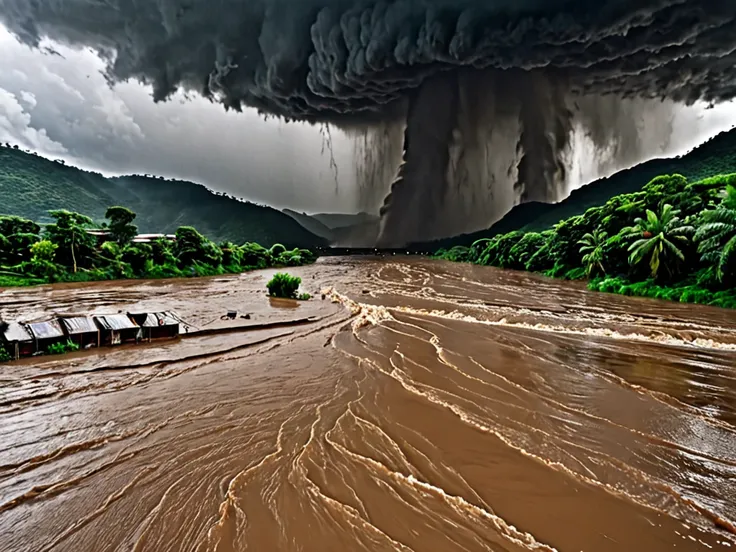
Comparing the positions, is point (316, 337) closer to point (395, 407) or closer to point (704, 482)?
point (395, 407)

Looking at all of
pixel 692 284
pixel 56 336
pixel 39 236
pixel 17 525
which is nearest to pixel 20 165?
pixel 39 236

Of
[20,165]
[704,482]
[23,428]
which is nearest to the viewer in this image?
[704,482]

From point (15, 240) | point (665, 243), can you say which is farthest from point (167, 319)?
point (665, 243)

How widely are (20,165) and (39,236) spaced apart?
3627 inches

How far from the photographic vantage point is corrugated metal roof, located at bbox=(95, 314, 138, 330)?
10.1m

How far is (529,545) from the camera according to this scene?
318cm

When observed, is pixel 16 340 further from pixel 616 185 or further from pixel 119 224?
pixel 616 185

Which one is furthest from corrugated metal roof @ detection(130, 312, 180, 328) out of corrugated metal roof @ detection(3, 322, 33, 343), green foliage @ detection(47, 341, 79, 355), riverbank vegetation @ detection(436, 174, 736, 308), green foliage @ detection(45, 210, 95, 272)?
riverbank vegetation @ detection(436, 174, 736, 308)

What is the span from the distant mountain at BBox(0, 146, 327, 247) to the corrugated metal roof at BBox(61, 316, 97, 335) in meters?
88.9

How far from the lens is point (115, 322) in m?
10.3

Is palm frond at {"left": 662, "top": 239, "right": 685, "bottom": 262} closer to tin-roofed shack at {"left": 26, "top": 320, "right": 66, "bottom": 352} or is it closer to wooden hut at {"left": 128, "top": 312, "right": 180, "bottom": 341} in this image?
wooden hut at {"left": 128, "top": 312, "right": 180, "bottom": 341}

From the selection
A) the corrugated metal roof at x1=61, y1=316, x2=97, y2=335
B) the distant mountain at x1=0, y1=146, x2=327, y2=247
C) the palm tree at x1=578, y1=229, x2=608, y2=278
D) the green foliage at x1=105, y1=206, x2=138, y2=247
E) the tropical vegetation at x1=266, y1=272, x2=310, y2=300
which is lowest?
the tropical vegetation at x1=266, y1=272, x2=310, y2=300

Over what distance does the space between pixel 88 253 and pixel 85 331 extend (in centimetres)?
2637

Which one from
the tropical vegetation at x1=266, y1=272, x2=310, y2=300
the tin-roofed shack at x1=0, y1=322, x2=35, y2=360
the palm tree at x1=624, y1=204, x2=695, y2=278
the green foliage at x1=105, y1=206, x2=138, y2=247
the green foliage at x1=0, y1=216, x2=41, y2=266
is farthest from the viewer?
the green foliage at x1=105, y1=206, x2=138, y2=247
